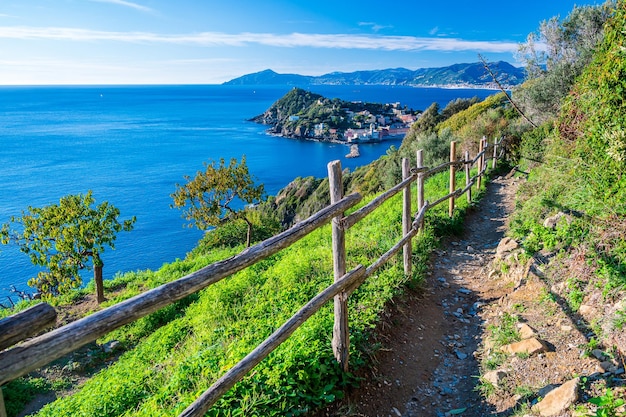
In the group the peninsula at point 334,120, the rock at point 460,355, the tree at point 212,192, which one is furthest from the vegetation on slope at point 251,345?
the peninsula at point 334,120

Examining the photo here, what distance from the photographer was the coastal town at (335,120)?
9838 centimetres

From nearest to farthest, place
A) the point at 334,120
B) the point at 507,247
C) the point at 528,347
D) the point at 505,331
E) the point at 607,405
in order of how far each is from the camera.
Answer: the point at 607,405 → the point at 528,347 → the point at 505,331 → the point at 507,247 → the point at 334,120

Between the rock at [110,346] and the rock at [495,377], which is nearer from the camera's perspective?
the rock at [495,377]

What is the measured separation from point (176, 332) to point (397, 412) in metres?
5.33

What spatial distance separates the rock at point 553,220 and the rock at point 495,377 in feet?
10.5

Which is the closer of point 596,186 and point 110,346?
point 596,186

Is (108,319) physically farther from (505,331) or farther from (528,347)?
(505,331)

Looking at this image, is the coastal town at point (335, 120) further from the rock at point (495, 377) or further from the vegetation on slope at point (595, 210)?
the rock at point (495, 377)

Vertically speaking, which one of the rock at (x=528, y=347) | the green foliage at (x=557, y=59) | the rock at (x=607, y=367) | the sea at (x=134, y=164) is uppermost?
the green foliage at (x=557, y=59)

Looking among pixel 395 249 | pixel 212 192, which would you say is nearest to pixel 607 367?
pixel 395 249

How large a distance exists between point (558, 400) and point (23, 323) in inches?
150

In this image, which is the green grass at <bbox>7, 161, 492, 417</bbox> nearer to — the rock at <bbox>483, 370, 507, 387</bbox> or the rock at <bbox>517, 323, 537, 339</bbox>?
the rock at <bbox>483, 370, 507, 387</bbox>

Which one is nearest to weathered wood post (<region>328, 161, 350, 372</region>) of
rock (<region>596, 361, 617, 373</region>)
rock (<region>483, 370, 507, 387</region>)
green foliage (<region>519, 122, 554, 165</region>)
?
rock (<region>483, 370, 507, 387</region>)

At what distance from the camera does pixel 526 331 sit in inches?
187
